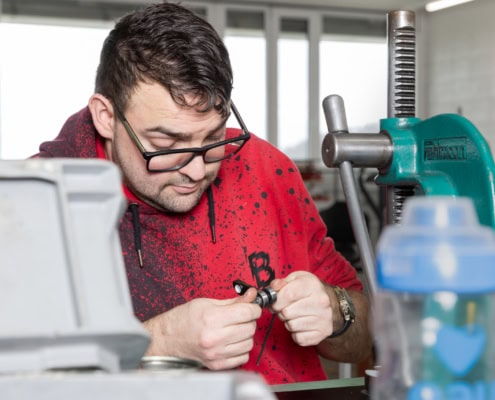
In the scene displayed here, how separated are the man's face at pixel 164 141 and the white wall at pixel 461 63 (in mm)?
5675

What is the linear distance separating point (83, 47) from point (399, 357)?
6.07 meters

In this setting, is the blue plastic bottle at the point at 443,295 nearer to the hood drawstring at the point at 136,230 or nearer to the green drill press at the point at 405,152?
the green drill press at the point at 405,152

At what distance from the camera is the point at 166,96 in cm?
138

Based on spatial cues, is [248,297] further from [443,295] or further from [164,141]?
[443,295]

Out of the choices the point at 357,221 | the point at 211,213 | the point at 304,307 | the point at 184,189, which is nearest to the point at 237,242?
the point at 211,213

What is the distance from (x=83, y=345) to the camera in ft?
1.93

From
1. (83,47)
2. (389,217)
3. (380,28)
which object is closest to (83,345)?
(389,217)

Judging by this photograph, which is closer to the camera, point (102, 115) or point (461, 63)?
point (102, 115)

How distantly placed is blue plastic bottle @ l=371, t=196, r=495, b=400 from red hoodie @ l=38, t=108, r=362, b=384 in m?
0.97

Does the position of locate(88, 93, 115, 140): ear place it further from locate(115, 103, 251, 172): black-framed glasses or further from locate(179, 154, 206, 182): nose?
locate(179, 154, 206, 182): nose

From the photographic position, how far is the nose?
140 cm

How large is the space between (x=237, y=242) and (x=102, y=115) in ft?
1.34

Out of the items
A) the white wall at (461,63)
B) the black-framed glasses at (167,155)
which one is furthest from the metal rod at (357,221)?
the white wall at (461,63)

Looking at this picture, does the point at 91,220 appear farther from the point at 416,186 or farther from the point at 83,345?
the point at 416,186
